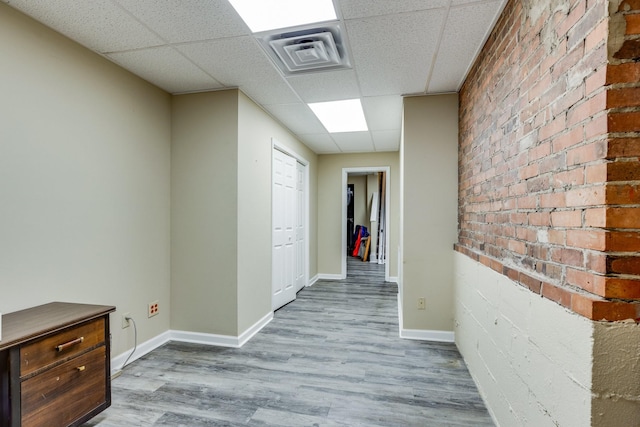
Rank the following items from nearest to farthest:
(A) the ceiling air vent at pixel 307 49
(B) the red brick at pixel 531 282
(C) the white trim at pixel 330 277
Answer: (B) the red brick at pixel 531 282, (A) the ceiling air vent at pixel 307 49, (C) the white trim at pixel 330 277

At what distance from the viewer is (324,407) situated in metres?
1.94

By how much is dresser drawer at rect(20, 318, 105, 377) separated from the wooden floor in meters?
0.52

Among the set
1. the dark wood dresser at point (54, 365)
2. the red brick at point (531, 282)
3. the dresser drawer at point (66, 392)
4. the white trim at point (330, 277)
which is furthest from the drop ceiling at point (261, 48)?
the white trim at point (330, 277)

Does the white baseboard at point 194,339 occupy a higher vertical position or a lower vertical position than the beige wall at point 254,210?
lower

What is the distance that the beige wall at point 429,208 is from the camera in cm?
294

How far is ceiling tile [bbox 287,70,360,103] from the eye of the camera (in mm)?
2569

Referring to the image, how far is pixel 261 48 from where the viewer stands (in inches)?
85.4

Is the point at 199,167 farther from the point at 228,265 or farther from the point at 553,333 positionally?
the point at 553,333

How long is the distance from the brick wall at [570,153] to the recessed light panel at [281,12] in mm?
1042

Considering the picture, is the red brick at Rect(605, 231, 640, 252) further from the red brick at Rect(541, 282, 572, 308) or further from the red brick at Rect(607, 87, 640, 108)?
the red brick at Rect(607, 87, 640, 108)

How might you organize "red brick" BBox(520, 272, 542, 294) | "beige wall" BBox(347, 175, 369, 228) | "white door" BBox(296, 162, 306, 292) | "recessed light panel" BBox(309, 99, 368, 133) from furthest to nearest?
"beige wall" BBox(347, 175, 369, 228), "white door" BBox(296, 162, 306, 292), "recessed light panel" BBox(309, 99, 368, 133), "red brick" BBox(520, 272, 542, 294)

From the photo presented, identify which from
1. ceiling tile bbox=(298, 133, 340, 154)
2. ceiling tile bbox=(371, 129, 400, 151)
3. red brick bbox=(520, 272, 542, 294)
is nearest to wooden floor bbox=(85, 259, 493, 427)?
red brick bbox=(520, 272, 542, 294)

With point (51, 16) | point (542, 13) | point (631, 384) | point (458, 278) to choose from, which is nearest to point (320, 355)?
point (458, 278)

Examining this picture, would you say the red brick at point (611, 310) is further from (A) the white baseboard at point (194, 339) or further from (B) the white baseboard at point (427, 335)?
(A) the white baseboard at point (194, 339)
